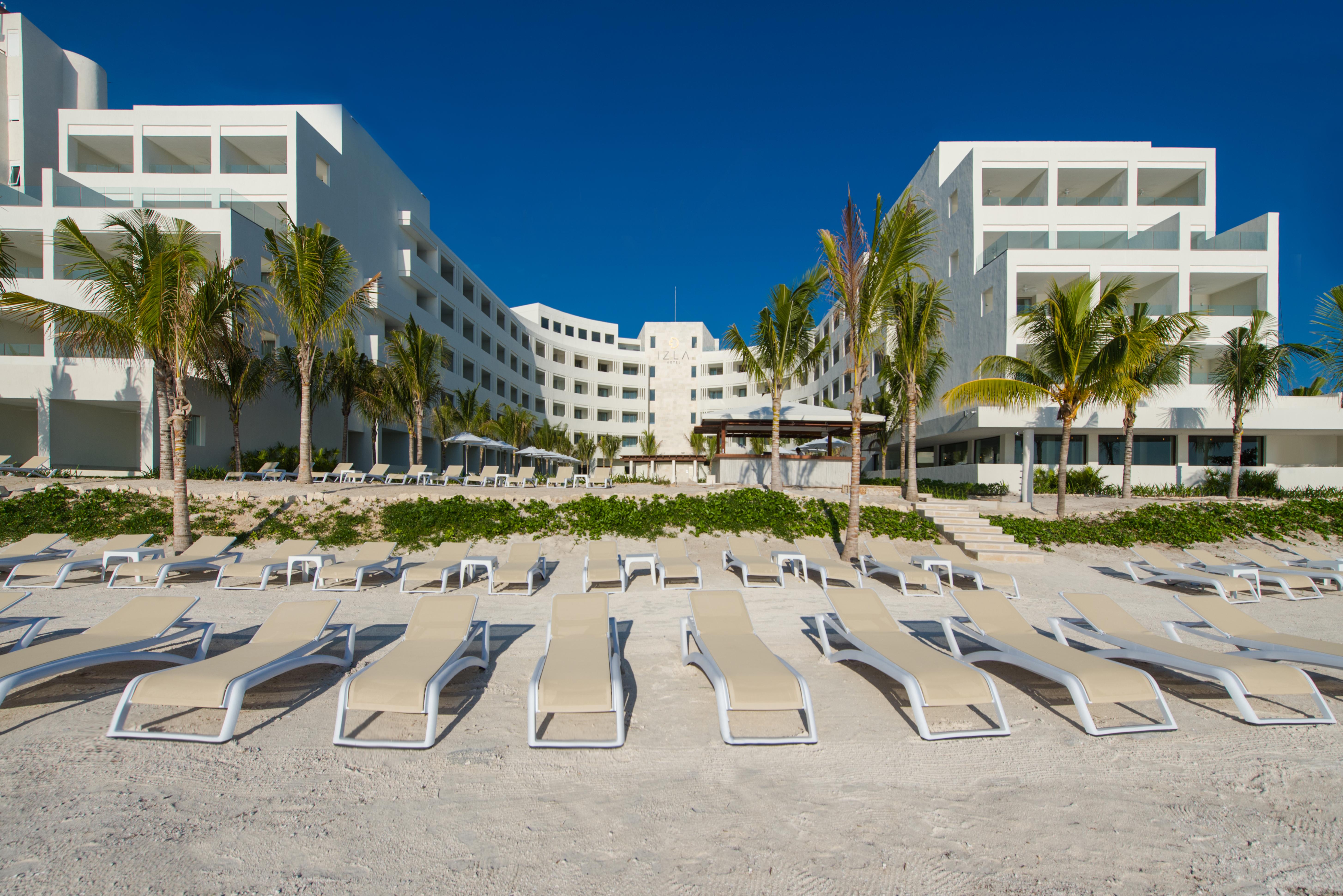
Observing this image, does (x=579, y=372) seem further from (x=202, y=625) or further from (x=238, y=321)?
(x=202, y=625)

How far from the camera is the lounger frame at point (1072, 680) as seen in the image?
400 centimetres

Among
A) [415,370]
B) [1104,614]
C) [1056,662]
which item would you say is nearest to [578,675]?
[1056,662]

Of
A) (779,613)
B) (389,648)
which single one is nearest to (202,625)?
(389,648)

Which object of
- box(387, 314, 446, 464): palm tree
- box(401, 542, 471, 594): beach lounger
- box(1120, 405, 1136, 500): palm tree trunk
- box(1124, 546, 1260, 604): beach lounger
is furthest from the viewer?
box(387, 314, 446, 464): palm tree

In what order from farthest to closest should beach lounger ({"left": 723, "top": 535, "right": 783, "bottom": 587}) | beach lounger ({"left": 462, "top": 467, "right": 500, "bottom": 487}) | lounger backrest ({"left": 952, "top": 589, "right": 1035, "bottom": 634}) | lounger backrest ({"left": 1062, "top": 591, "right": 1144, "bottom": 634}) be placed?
beach lounger ({"left": 462, "top": 467, "right": 500, "bottom": 487})
beach lounger ({"left": 723, "top": 535, "right": 783, "bottom": 587})
lounger backrest ({"left": 1062, "top": 591, "right": 1144, "bottom": 634})
lounger backrest ({"left": 952, "top": 589, "right": 1035, "bottom": 634})

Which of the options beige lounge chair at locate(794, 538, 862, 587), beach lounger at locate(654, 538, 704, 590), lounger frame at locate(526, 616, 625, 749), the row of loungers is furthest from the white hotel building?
lounger frame at locate(526, 616, 625, 749)

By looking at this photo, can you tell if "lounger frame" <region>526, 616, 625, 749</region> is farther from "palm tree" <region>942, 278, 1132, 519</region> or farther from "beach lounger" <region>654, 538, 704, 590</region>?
"palm tree" <region>942, 278, 1132, 519</region>

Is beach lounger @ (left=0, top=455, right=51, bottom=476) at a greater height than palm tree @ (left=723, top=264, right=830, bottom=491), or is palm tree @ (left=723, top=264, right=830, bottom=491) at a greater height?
palm tree @ (left=723, top=264, right=830, bottom=491)

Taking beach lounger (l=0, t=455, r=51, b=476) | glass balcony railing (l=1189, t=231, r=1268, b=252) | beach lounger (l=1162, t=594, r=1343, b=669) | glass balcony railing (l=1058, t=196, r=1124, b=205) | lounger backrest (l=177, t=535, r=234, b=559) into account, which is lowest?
lounger backrest (l=177, t=535, r=234, b=559)

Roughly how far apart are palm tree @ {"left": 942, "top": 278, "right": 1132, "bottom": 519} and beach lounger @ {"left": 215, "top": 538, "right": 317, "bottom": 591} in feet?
45.0

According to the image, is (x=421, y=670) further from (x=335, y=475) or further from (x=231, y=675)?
(x=335, y=475)

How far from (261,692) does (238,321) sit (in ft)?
40.1

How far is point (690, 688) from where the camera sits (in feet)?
15.9

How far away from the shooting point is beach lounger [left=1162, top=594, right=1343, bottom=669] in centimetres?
470
